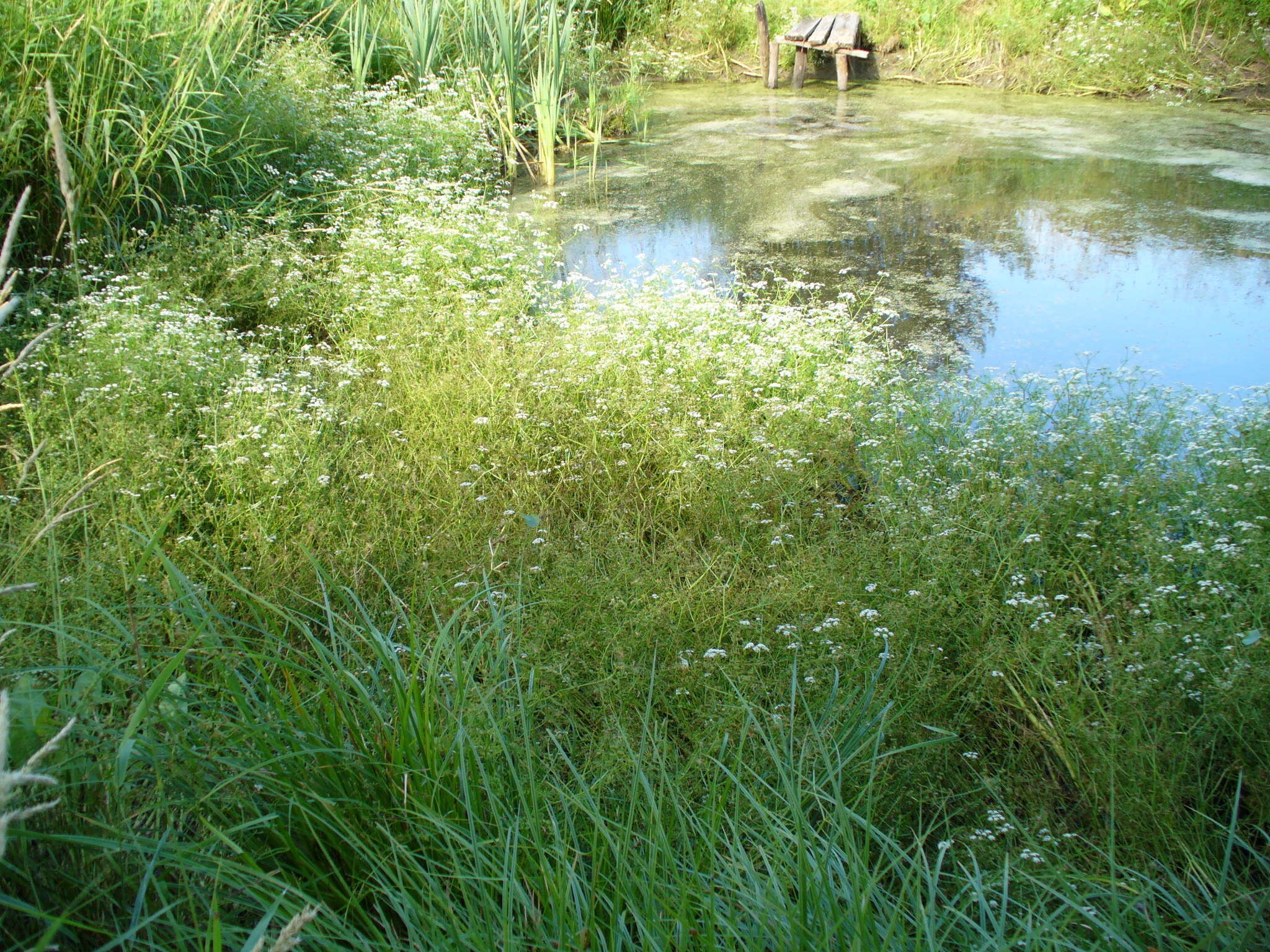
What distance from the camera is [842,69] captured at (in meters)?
10.2

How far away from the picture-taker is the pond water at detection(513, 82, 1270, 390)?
4473 millimetres

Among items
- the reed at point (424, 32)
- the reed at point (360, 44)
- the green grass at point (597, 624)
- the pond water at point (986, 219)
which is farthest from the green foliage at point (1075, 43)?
the green grass at point (597, 624)

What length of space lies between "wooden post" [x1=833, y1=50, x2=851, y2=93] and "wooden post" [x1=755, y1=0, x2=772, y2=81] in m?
0.88

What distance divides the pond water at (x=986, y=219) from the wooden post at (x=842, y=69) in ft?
3.80

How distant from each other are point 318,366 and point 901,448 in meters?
2.13

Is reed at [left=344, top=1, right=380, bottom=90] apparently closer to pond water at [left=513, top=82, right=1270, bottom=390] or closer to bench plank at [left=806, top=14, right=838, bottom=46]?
pond water at [left=513, top=82, right=1270, bottom=390]

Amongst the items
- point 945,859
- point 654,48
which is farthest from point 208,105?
point 654,48

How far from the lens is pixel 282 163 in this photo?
560 centimetres

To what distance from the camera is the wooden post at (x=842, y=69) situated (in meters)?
10.1

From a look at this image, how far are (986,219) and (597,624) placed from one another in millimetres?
4753

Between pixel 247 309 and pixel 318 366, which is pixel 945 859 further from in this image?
pixel 247 309

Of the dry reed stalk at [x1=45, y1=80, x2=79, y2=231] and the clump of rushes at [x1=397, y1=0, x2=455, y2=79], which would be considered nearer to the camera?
the dry reed stalk at [x1=45, y1=80, x2=79, y2=231]

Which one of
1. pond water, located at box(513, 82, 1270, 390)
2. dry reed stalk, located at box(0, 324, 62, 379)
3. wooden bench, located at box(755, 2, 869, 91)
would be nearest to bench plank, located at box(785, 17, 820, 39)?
wooden bench, located at box(755, 2, 869, 91)

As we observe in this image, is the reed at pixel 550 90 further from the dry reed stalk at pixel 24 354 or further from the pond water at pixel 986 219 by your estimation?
the dry reed stalk at pixel 24 354
